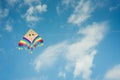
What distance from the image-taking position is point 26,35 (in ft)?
131

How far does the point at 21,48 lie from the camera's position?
39.5 metres

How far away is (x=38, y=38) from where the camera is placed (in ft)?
133

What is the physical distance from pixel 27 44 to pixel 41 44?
264 centimetres

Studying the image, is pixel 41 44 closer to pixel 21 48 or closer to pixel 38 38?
pixel 38 38

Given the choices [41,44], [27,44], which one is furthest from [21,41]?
[41,44]

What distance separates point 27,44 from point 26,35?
5.60 feet

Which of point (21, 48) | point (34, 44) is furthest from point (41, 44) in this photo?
point (21, 48)

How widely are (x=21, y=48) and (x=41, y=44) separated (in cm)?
378

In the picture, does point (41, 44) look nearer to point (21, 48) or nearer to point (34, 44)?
point (34, 44)

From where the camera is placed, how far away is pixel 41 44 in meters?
40.2

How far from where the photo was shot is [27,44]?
40.1 m

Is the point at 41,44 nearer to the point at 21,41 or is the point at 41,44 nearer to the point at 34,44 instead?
the point at 34,44

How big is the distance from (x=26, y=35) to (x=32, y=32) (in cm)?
133

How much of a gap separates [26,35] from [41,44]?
10.8 feet
